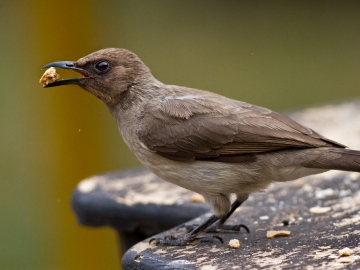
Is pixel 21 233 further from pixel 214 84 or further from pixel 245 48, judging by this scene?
pixel 245 48

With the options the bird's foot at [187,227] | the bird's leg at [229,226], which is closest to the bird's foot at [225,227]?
the bird's leg at [229,226]

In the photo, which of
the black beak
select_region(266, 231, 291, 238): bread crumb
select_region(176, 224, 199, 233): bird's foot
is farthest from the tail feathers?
the black beak

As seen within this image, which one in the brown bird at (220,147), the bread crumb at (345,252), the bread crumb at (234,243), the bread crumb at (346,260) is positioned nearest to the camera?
the bread crumb at (346,260)

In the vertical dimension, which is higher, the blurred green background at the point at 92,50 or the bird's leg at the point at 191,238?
the blurred green background at the point at 92,50

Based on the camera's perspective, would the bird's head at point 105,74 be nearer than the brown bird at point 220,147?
No

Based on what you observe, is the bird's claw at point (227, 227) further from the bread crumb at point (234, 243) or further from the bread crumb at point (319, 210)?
the bread crumb at point (319, 210)

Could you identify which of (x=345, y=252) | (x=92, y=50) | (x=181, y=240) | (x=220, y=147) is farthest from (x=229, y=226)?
(x=92, y=50)

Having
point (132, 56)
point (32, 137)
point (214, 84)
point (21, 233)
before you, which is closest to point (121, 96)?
point (132, 56)
